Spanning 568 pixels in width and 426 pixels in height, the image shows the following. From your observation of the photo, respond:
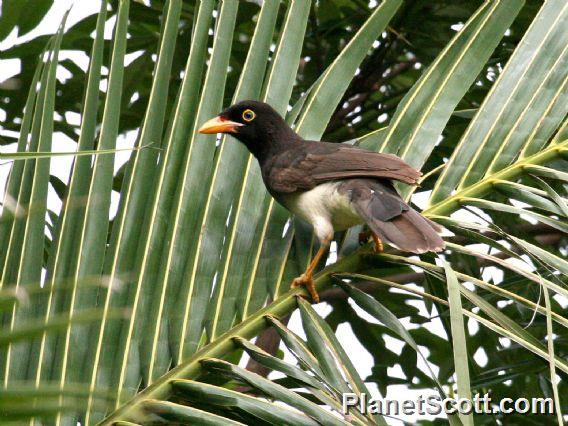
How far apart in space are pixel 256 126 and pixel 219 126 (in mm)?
427

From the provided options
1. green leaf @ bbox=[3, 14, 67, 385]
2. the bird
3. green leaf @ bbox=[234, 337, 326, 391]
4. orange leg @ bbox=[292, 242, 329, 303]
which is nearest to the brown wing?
the bird

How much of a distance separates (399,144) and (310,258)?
530mm

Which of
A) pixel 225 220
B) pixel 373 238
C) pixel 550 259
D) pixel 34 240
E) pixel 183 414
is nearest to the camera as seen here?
pixel 183 414

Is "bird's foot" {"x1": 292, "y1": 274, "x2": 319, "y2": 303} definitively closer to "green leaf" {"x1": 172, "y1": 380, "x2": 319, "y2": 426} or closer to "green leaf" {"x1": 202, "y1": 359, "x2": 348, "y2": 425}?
"green leaf" {"x1": 202, "y1": 359, "x2": 348, "y2": 425}

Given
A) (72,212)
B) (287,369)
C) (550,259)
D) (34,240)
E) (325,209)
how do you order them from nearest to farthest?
(287,369) < (550,259) < (34,240) < (72,212) < (325,209)

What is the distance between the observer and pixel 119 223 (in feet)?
8.91

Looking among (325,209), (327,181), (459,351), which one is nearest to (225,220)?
(325,209)

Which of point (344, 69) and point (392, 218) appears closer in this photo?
point (392, 218)

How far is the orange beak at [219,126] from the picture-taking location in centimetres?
314

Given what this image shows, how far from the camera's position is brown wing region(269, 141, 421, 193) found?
313 cm

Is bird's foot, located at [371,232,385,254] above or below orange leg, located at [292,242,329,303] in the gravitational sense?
above

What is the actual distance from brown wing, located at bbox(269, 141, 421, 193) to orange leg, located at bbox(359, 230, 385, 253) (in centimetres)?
20

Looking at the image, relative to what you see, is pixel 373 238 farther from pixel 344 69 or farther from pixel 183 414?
pixel 183 414

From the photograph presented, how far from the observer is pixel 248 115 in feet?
12.1
